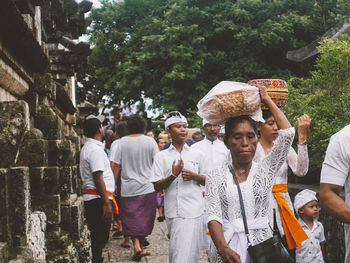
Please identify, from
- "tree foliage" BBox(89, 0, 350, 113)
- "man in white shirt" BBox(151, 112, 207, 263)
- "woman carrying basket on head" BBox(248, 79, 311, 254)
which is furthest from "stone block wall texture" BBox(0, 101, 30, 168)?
"tree foliage" BBox(89, 0, 350, 113)

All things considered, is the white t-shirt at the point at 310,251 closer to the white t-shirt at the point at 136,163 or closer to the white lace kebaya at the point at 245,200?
the white lace kebaya at the point at 245,200

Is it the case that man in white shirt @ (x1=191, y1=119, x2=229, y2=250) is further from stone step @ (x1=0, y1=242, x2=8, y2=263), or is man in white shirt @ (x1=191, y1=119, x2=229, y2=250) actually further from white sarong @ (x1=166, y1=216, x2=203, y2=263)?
stone step @ (x1=0, y1=242, x2=8, y2=263)

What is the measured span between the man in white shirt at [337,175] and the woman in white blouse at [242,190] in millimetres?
408

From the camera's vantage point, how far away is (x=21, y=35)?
10.4 ft

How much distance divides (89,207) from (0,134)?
373 centimetres

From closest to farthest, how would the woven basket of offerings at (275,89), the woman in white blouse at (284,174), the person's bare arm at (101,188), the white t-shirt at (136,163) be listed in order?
the woman in white blouse at (284,174)
the woven basket of offerings at (275,89)
the person's bare arm at (101,188)
the white t-shirt at (136,163)

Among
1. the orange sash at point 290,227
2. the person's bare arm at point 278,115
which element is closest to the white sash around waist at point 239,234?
the person's bare arm at point 278,115

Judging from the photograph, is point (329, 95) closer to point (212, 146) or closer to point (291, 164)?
point (212, 146)

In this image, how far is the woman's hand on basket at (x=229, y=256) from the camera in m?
2.62

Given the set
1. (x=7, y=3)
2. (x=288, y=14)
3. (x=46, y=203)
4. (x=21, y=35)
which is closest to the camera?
(x=7, y=3)

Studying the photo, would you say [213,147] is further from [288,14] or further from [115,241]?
[288,14]

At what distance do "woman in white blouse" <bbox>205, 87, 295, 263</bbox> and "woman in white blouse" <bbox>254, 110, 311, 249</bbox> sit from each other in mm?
609

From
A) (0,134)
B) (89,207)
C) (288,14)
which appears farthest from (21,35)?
(288,14)

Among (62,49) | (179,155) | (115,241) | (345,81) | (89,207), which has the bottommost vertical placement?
(115,241)
